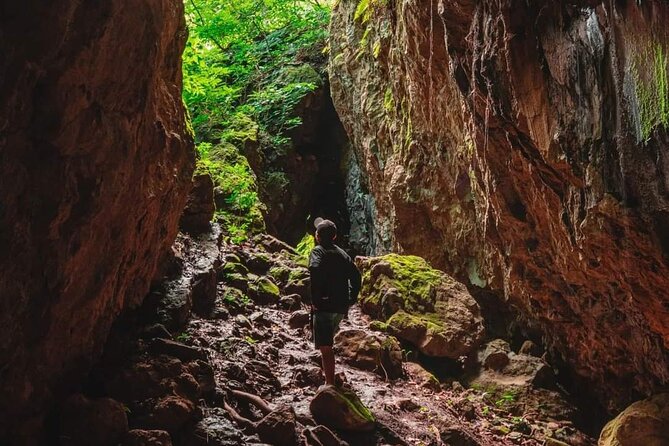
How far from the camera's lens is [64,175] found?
352 centimetres

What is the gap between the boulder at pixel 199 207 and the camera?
8633 millimetres

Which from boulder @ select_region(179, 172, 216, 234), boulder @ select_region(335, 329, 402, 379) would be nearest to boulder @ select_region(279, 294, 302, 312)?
boulder @ select_region(335, 329, 402, 379)

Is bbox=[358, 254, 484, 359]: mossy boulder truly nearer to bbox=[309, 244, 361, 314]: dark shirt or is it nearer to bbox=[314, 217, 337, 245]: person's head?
bbox=[309, 244, 361, 314]: dark shirt

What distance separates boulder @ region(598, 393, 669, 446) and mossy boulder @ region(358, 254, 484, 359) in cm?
268

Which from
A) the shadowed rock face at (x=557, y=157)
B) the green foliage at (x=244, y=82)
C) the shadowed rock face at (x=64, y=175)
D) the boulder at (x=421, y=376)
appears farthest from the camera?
the green foliage at (x=244, y=82)

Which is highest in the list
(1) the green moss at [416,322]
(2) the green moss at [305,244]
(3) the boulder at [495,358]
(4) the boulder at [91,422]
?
(2) the green moss at [305,244]

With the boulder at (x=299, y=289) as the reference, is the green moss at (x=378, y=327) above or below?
below

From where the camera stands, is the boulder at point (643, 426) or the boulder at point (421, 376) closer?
the boulder at point (643, 426)

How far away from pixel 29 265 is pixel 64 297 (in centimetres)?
44

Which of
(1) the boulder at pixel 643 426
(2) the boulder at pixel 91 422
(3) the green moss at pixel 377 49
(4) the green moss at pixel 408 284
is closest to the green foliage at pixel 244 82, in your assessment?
(4) the green moss at pixel 408 284

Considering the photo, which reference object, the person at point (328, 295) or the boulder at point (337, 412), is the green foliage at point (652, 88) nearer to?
the person at point (328, 295)

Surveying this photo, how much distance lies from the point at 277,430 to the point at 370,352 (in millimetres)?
2924

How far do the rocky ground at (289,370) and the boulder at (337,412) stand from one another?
0.01m

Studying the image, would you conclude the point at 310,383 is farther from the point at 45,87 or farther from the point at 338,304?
the point at 45,87
